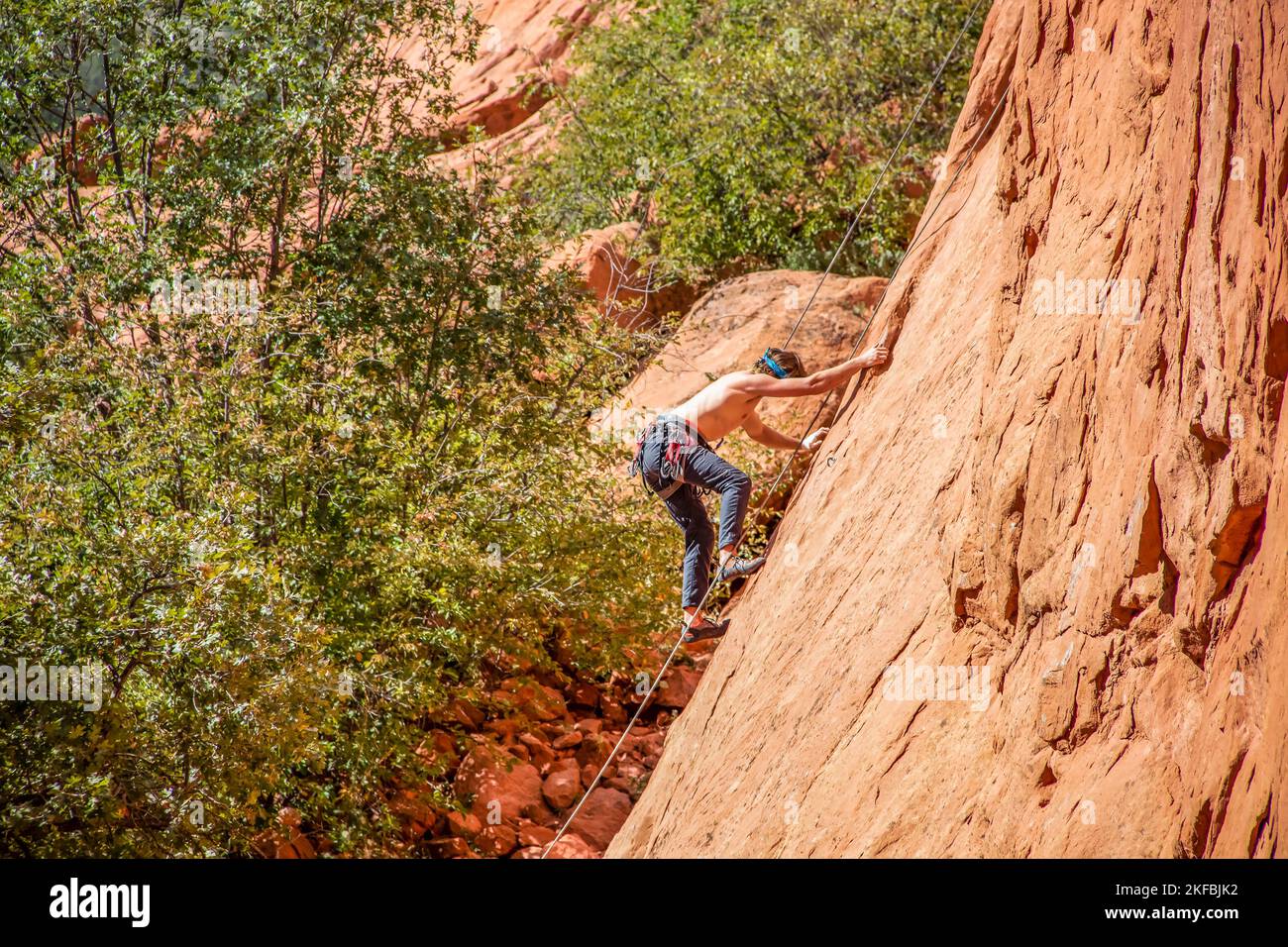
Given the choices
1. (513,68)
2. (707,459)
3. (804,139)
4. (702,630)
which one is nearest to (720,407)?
(707,459)

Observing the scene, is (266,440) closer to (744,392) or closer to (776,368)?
(744,392)

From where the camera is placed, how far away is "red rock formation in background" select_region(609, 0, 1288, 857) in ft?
14.5

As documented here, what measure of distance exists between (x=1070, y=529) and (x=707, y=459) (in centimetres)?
351

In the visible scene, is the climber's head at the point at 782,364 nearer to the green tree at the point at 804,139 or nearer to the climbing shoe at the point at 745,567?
the climbing shoe at the point at 745,567

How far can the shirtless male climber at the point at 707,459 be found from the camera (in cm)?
834

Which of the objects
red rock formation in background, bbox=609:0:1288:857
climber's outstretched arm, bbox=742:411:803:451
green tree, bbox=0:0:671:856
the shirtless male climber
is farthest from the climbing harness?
green tree, bbox=0:0:671:856

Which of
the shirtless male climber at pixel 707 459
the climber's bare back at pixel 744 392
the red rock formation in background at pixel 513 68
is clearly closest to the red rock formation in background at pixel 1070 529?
the climber's bare back at pixel 744 392

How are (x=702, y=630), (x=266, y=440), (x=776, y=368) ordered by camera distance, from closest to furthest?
(x=776, y=368), (x=702, y=630), (x=266, y=440)

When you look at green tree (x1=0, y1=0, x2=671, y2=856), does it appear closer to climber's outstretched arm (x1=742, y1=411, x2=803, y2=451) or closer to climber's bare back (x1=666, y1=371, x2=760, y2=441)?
climber's bare back (x1=666, y1=371, x2=760, y2=441)

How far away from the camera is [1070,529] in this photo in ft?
17.3

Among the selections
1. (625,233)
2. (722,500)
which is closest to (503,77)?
(625,233)

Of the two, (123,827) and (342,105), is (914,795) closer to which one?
(123,827)

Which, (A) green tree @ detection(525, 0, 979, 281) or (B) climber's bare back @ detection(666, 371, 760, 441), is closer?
(B) climber's bare back @ detection(666, 371, 760, 441)
